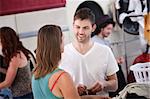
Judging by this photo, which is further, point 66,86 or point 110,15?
point 110,15

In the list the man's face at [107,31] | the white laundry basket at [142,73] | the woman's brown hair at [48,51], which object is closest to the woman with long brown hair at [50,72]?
the woman's brown hair at [48,51]

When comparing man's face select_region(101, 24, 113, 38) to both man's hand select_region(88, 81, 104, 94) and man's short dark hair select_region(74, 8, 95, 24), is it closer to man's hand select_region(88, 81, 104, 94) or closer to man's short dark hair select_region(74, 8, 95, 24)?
man's short dark hair select_region(74, 8, 95, 24)

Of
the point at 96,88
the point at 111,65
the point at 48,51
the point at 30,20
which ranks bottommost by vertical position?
the point at 96,88

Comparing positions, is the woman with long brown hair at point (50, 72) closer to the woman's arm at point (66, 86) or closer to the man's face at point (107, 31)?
the woman's arm at point (66, 86)

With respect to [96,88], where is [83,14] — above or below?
above

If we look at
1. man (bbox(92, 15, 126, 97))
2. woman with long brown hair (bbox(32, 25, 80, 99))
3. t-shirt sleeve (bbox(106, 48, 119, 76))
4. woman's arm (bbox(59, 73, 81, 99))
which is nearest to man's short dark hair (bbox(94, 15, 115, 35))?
man (bbox(92, 15, 126, 97))

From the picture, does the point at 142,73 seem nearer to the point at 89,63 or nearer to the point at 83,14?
the point at 89,63

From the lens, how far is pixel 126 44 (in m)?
1.45

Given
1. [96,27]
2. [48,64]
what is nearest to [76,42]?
[96,27]

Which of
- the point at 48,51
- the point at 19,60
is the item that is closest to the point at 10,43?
the point at 19,60

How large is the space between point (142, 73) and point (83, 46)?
12.2 inches

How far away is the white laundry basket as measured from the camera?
144cm

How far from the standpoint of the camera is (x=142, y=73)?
4.72ft

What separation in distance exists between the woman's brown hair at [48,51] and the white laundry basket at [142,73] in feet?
1.36
